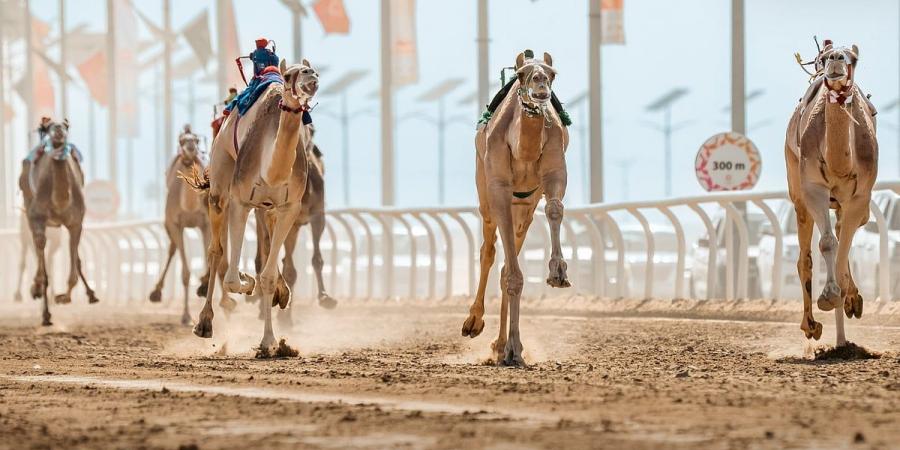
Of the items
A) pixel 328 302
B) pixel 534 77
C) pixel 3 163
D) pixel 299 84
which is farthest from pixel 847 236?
pixel 3 163

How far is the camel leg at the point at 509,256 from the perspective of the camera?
13125mm

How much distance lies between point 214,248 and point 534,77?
5059 mm

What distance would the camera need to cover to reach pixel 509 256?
13.2m

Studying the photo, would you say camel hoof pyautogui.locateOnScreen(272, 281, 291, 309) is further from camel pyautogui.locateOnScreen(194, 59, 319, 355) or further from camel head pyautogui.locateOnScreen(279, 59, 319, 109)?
camel head pyautogui.locateOnScreen(279, 59, 319, 109)

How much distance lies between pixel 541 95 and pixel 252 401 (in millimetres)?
3321

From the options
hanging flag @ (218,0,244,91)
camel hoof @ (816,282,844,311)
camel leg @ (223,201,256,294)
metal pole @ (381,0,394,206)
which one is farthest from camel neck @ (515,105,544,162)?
hanging flag @ (218,0,244,91)

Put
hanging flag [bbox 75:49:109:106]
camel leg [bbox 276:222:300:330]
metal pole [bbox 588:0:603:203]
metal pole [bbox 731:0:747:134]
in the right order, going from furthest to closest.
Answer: hanging flag [bbox 75:49:109:106] → metal pole [bbox 588:0:603:203] → metal pole [bbox 731:0:747:134] → camel leg [bbox 276:222:300:330]

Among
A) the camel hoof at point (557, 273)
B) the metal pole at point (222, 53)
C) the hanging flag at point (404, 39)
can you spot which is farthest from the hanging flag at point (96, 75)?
the camel hoof at point (557, 273)

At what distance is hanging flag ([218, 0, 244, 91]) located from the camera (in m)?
44.6

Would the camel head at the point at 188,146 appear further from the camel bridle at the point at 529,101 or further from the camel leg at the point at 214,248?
the camel bridle at the point at 529,101

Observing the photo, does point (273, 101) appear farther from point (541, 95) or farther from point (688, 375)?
point (688, 375)

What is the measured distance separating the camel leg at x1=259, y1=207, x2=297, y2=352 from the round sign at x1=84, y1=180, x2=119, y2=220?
26716mm

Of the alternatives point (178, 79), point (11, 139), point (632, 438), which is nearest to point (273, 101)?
point (632, 438)

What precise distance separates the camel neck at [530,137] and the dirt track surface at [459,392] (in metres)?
1.44
